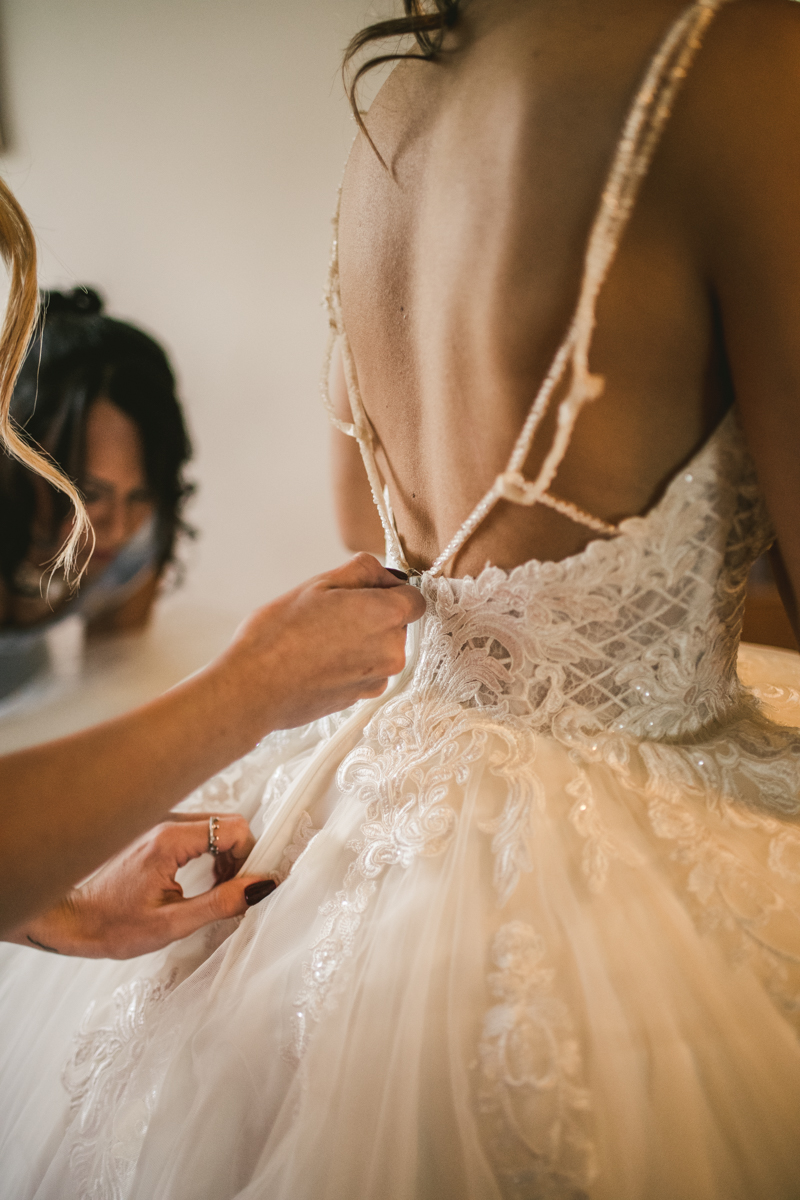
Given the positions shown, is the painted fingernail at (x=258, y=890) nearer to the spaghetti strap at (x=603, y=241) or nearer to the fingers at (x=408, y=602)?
the fingers at (x=408, y=602)

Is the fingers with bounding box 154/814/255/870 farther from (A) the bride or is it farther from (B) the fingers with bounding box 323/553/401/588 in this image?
(B) the fingers with bounding box 323/553/401/588

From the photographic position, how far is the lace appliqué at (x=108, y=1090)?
0.42m

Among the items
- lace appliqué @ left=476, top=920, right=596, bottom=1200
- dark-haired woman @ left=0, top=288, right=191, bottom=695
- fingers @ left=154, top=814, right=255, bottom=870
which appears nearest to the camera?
lace appliqué @ left=476, top=920, right=596, bottom=1200

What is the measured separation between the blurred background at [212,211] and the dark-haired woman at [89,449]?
16 centimetres

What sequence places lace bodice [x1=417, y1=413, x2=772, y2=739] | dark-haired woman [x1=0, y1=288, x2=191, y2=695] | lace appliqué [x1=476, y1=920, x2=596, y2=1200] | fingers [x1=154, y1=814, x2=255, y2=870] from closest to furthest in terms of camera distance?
lace appliqué [x1=476, y1=920, x2=596, y2=1200]
lace bodice [x1=417, y1=413, x2=772, y2=739]
fingers [x1=154, y1=814, x2=255, y2=870]
dark-haired woman [x1=0, y1=288, x2=191, y2=695]

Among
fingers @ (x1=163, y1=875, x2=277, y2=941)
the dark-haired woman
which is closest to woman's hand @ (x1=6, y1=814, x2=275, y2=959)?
fingers @ (x1=163, y1=875, x2=277, y2=941)

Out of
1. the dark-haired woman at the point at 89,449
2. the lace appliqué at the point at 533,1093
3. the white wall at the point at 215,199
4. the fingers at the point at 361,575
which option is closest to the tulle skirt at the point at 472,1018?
the lace appliqué at the point at 533,1093

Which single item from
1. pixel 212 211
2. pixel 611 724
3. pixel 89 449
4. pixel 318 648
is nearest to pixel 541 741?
pixel 611 724

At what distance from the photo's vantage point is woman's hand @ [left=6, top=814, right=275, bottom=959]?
1.73 feet

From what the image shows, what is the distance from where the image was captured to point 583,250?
1.28 ft

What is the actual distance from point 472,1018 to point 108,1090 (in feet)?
0.91

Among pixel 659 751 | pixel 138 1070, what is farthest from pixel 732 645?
pixel 138 1070

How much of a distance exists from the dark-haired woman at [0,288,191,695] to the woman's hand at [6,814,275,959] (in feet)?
2.91

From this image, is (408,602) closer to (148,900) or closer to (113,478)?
(148,900)
